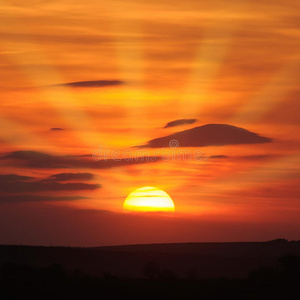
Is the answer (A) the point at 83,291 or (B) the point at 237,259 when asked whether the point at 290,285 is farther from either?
(B) the point at 237,259

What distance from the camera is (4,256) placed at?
94.2 meters

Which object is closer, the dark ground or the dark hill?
the dark ground

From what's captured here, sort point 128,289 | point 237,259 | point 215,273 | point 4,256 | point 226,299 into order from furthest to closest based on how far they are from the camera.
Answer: point 237,259 < point 4,256 < point 215,273 < point 128,289 < point 226,299

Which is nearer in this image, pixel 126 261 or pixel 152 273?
Answer: pixel 152 273

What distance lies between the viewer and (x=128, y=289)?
44.3 m

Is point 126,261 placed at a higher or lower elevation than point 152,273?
higher

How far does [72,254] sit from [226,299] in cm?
5949

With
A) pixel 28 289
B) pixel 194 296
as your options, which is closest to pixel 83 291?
pixel 28 289

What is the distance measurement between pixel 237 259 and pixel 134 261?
1772 cm

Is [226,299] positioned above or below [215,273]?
below

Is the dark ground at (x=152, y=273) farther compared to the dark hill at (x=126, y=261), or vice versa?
the dark hill at (x=126, y=261)

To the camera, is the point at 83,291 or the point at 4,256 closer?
the point at 83,291

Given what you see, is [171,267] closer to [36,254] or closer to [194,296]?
[36,254]

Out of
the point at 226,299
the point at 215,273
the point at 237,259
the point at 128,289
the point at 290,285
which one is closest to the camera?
the point at 226,299
